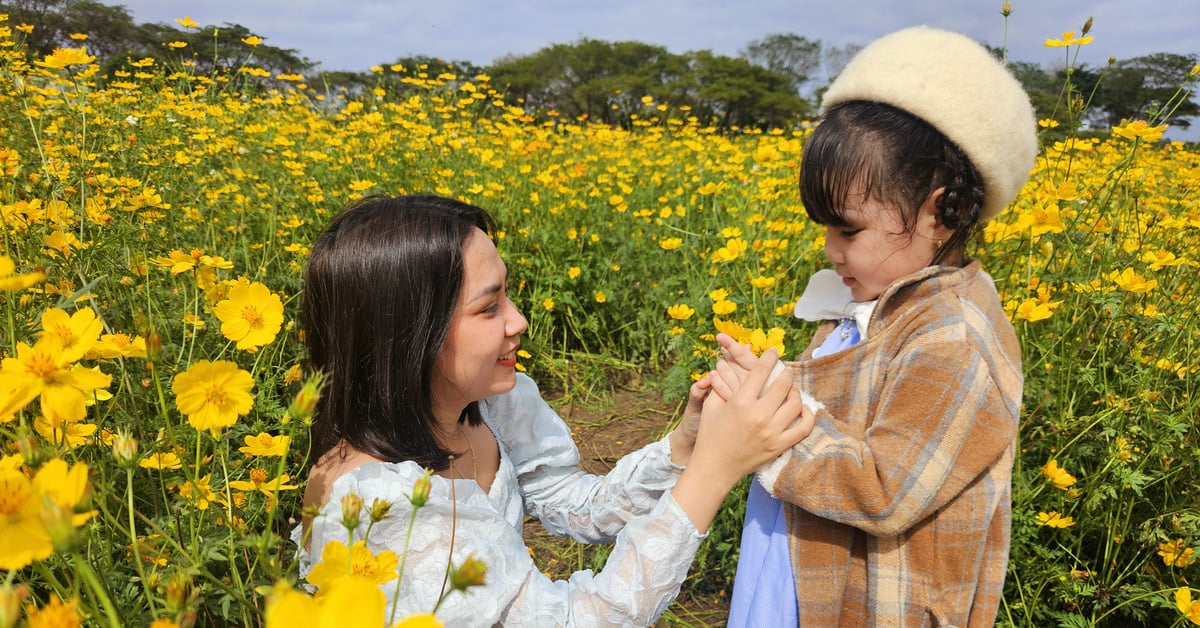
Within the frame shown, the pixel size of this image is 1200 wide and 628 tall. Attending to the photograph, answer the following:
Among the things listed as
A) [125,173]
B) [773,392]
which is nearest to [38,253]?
[125,173]

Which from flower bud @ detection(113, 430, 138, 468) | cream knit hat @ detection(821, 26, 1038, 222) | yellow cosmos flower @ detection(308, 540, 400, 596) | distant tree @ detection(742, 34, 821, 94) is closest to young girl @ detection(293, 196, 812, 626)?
yellow cosmos flower @ detection(308, 540, 400, 596)

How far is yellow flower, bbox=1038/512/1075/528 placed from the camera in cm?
141

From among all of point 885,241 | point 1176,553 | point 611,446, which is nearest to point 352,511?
point 885,241

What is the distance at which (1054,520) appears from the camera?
56.1 inches

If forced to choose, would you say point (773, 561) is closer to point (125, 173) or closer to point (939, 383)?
point (939, 383)

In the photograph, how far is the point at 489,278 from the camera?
1.07 metres

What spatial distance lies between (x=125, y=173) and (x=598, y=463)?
1705 mm

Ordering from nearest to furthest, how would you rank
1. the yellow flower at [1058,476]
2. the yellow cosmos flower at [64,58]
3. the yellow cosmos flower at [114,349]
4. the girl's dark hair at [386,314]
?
the yellow cosmos flower at [114,349] < the girl's dark hair at [386,314] < the yellow flower at [1058,476] < the yellow cosmos flower at [64,58]

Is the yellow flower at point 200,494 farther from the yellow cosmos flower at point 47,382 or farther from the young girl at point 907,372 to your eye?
the young girl at point 907,372

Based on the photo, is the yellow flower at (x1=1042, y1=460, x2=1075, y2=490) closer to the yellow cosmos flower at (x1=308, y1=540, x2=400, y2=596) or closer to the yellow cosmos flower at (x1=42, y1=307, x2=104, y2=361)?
the yellow cosmos flower at (x1=308, y1=540, x2=400, y2=596)

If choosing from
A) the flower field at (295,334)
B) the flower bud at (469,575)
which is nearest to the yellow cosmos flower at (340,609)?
the flower field at (295,334)

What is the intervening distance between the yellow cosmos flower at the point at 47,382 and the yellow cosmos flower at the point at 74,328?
3cm

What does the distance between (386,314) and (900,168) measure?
31.3 inches

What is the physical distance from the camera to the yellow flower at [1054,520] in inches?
55.4
